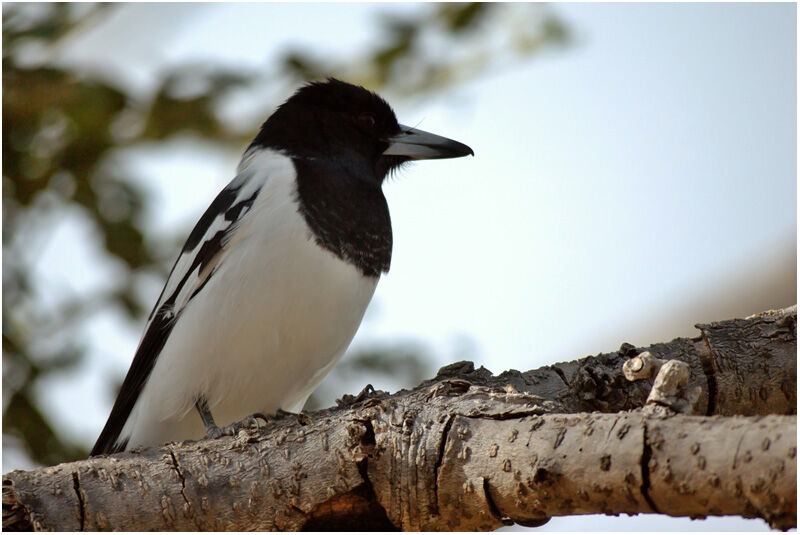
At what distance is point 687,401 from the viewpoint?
169 cm

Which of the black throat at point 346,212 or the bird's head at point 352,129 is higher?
the bird's head at point 352,129

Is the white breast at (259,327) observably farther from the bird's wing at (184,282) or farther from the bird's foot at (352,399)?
the bird's foot at (352,399)

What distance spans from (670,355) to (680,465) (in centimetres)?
85

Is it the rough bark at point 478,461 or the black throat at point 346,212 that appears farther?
the black throat at point 346,212

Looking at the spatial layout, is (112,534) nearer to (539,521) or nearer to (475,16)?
(539,521)

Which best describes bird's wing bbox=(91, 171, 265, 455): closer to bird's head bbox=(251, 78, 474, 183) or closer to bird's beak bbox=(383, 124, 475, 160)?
bird's head bbox=(251, 78, 474, 183)

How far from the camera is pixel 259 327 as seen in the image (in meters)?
2.89

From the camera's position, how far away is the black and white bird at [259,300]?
9.47ft

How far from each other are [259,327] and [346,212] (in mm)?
431

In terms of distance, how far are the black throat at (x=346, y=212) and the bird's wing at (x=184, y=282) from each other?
18 centimetres

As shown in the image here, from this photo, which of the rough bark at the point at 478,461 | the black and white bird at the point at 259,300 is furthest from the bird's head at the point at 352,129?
the rough bark at the point at 478,461

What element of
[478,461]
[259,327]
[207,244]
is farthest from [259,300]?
[478,461]

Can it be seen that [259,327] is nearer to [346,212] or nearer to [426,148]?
[346,212]

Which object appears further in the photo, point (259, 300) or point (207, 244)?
point (207, 244)
